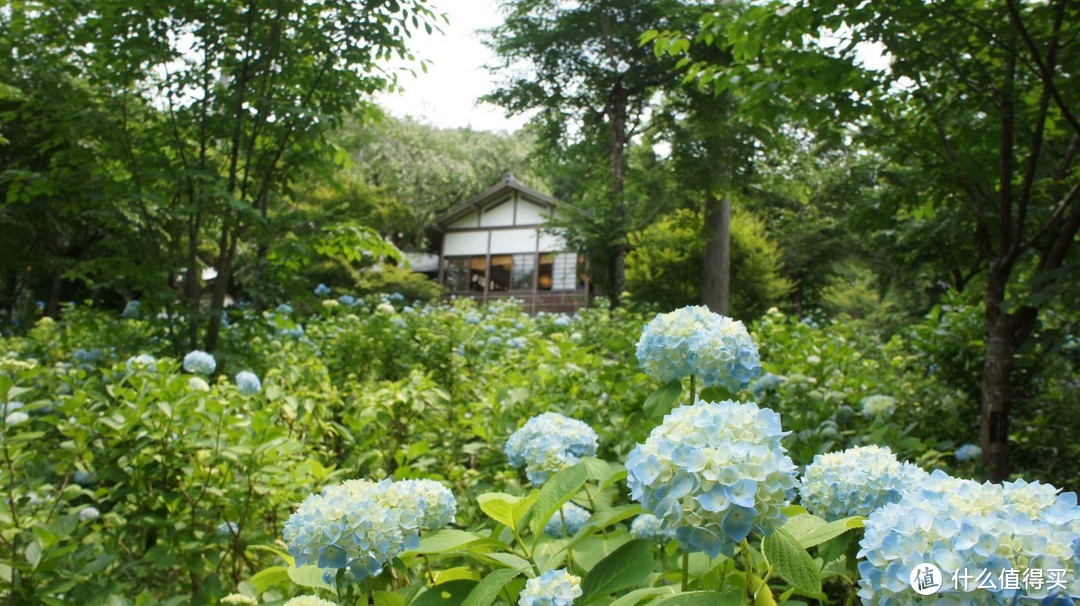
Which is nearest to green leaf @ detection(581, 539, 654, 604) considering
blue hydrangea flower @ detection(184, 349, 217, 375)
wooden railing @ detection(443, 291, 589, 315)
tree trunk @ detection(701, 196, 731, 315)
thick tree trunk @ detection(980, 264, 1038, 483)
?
thick tree trunk @ detection(980, 264, 1038, 483)

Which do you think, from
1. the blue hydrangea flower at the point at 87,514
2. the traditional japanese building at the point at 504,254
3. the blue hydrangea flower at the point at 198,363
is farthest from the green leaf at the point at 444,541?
the traditional japanese building at the point at 504,254

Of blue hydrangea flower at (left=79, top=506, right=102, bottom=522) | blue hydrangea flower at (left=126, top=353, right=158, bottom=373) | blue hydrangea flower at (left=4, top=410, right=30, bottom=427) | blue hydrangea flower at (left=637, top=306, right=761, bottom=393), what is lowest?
blue hydrangea flower at (left=79, top=506, right=102, bottom=522)

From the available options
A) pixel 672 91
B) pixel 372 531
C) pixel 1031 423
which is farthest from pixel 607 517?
pixel 672 91

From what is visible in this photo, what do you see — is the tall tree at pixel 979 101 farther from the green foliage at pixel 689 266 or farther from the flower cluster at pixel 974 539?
the green foliage at pixel 689 266

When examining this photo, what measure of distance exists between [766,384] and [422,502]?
1839mm

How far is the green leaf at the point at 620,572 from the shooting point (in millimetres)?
856

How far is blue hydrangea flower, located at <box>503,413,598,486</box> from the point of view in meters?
1.45

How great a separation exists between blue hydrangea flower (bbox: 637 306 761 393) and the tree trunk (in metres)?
9.43

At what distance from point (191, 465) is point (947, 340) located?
129 inches

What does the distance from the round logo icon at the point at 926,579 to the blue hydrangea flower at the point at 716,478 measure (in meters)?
0.14

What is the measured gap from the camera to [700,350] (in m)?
1.20

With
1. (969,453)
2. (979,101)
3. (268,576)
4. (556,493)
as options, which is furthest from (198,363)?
(979,101)

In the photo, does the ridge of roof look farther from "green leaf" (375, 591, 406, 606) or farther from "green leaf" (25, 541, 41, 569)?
"green leaf" (375, 591, 406, 606)

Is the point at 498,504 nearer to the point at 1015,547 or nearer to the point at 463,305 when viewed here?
the point at 1015,547
